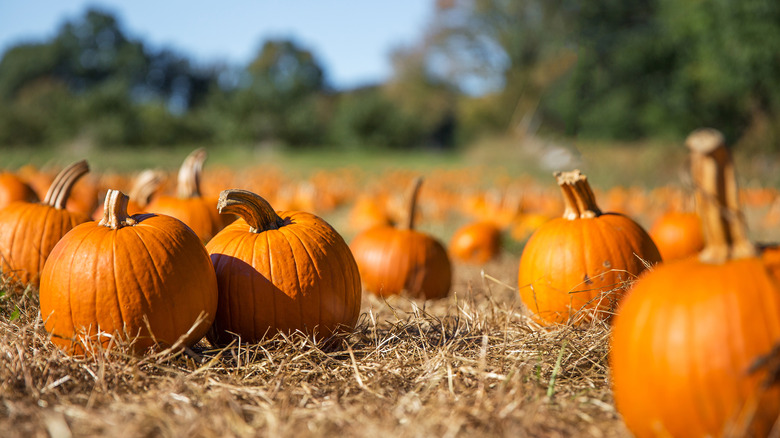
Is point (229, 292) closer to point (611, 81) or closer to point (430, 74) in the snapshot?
point (611, 81)

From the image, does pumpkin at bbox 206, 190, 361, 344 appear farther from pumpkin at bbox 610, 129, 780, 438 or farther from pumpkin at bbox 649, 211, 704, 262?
pumpkin at bbox 649, 211, 704, 262

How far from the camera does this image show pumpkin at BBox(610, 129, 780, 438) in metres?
1.58

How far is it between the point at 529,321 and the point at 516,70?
3576cm

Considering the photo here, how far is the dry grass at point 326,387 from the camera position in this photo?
1.78 metres

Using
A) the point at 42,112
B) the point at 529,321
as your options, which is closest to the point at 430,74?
the point at 42,112

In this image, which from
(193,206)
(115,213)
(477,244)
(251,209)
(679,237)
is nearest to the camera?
(115,213)

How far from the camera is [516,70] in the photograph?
36719 millimetres

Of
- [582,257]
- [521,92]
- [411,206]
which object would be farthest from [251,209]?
[521,92]

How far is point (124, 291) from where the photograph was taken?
227cm

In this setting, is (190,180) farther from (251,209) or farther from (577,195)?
(577,195)

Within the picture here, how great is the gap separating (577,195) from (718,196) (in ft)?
4.71

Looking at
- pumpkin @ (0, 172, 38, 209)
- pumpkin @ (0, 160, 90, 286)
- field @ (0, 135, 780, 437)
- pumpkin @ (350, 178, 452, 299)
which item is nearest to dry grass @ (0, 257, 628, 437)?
field @ (0, 135, 780, 437)

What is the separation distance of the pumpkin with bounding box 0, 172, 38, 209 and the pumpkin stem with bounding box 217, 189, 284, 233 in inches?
95.7

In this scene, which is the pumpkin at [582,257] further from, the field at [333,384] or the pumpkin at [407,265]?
the pumpkin at [407,265]
